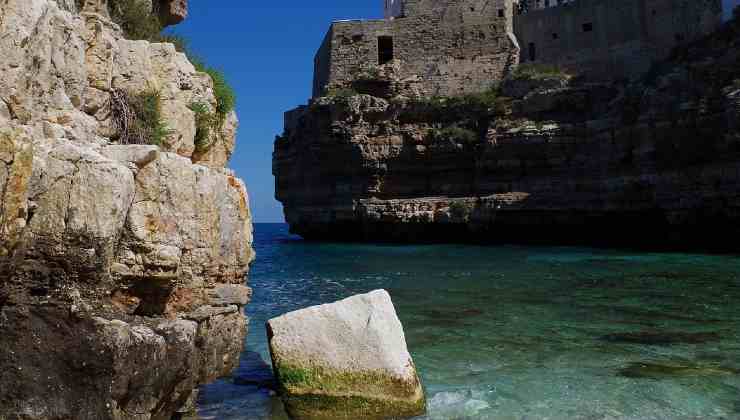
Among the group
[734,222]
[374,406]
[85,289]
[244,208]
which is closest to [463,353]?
[374,406]

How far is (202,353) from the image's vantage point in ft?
15.3

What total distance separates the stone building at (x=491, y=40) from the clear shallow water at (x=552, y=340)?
15314 millimetres

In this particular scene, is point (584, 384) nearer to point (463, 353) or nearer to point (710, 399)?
point (710, 399)

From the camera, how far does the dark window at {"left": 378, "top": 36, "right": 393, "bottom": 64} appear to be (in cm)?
3372

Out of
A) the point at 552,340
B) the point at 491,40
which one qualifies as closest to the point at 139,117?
the point at 552,340

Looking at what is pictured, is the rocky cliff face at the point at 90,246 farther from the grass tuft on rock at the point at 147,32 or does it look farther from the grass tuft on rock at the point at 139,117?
the grass tuft on rock at the point at 147,32

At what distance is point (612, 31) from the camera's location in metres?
29.2

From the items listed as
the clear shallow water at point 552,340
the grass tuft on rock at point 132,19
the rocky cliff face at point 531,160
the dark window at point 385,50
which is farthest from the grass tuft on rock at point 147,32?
the dark window at point 385,50

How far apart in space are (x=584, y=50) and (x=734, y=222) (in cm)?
1257

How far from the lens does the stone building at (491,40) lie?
1131 inches

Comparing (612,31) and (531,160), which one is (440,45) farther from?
(531,160)

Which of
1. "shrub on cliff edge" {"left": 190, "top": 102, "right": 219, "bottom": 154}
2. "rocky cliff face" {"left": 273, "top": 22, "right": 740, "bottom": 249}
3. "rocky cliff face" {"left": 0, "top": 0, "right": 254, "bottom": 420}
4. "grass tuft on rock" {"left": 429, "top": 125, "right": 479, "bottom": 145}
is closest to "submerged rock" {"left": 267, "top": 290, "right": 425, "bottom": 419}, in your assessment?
"rocky cliff face" {"left": 0, "top": 0, "right": 254, "bottom": 420}

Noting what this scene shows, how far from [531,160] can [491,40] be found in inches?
308

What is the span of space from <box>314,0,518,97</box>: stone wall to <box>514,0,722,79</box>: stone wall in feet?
4.75
